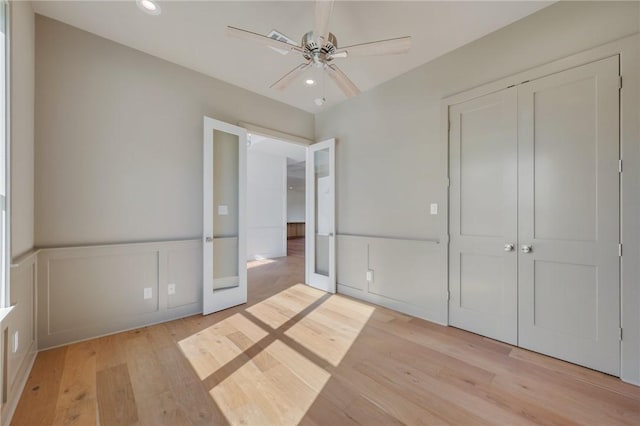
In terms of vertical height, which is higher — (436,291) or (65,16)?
(65,16)

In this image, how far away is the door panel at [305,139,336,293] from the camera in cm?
414

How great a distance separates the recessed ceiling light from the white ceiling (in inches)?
2.3

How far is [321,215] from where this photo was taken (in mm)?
4457

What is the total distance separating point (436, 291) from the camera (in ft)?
9.77

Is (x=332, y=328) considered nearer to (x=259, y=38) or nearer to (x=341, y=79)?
(x=341, y=79)

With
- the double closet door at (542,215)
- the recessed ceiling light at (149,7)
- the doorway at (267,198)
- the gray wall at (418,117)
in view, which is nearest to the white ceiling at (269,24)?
the recessed ceiling light at (149,7)

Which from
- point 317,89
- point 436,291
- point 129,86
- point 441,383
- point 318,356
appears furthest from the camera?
point 317,89

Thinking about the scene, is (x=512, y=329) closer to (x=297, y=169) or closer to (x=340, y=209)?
(x=340, y=209)

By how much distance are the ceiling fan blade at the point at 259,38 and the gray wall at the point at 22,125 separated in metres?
1.42

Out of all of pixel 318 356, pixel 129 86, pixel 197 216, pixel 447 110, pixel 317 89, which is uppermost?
pixel 317 89

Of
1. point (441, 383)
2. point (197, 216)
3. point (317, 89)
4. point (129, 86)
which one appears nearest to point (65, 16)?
point (129, 86)

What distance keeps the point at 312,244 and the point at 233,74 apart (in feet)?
9.05

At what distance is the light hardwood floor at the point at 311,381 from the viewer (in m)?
1.60

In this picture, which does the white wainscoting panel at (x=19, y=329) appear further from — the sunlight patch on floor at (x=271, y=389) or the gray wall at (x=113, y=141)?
the sunlight patch on floor at (x=271, y=389)
